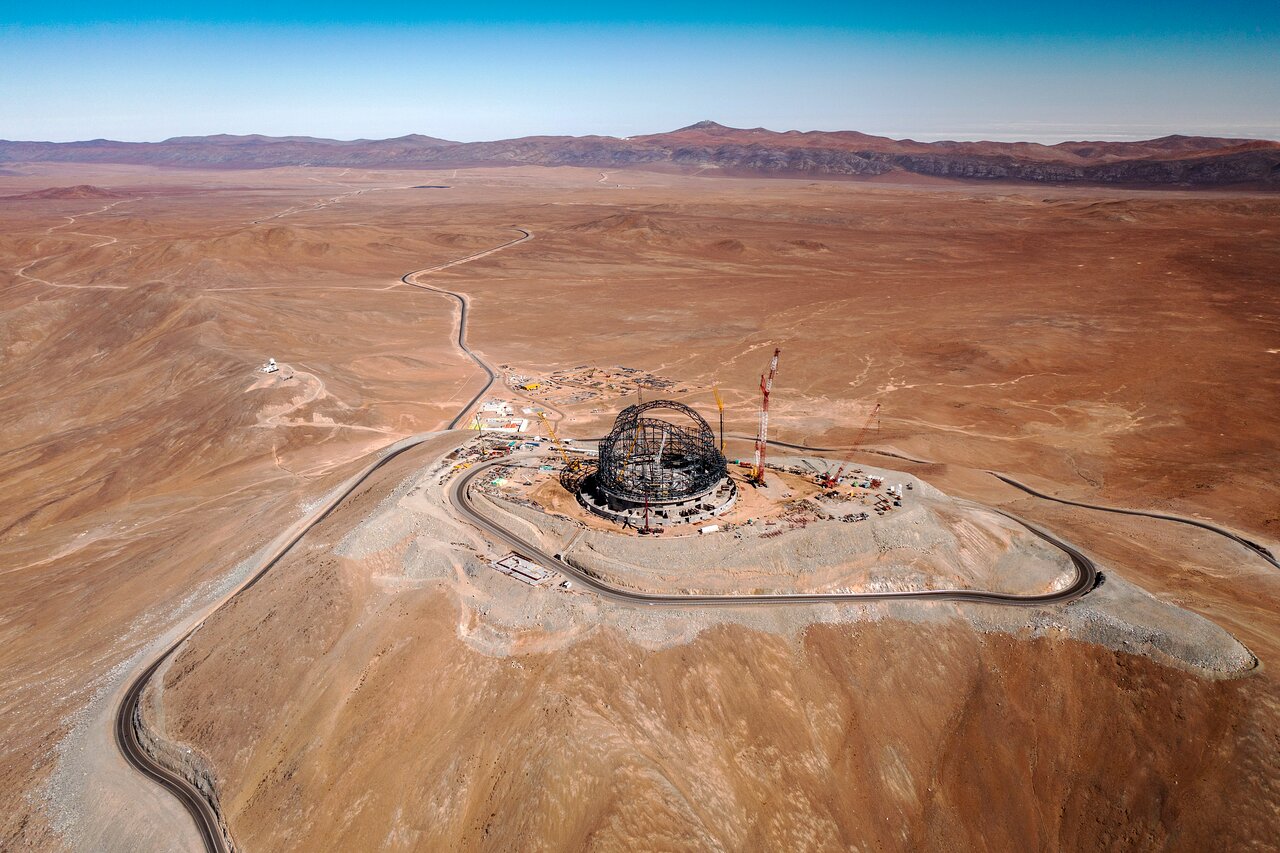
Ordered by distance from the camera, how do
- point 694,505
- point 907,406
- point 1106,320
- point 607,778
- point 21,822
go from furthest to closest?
1. point 1106,320
2. point 907,406
3. point 694,505
4. point 21,822
5. point 607,778

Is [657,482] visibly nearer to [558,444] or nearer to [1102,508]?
[558,444]

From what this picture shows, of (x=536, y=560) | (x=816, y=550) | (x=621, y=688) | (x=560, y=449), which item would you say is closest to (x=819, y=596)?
(x=816, y=550)

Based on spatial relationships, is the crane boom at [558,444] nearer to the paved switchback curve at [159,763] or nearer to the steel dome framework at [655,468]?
the steel dome framework at [655,468]

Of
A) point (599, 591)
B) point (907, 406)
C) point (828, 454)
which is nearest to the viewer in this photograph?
point (599, 591)

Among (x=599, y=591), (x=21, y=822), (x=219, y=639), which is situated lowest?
(x=21, y=822)

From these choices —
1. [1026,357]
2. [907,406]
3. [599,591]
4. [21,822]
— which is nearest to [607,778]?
[599,591]

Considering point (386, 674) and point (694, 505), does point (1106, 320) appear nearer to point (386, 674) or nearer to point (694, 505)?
point (694, 505)

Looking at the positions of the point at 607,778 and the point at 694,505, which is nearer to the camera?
the point at 607,778
